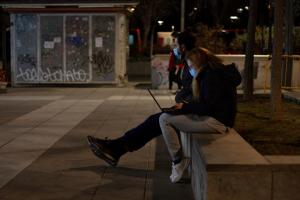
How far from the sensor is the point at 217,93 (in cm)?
624

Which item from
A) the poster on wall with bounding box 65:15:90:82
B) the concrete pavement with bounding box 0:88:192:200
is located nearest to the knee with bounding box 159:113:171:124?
the concrete pavement with bounding box 0:88:192:200

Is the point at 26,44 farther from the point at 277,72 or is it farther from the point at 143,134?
the point at 143,134

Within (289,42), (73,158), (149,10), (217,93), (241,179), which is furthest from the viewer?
(149,10)

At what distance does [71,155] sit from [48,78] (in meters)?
12.7

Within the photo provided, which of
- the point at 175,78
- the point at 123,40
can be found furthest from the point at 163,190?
the point at 123,40

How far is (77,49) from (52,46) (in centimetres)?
85

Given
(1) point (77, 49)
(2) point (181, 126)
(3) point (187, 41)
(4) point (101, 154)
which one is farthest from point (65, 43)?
(2) point (181, 126)

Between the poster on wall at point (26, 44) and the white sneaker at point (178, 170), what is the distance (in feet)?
47.6

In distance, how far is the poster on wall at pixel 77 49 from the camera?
20.4 m

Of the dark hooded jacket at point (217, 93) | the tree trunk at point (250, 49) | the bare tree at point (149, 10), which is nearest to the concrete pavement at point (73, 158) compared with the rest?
the dark hooded jacket at point (217, 93)

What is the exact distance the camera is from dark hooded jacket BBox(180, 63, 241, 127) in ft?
20.5

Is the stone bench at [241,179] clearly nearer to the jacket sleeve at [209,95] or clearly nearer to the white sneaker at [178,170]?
the jacket sleeve at [209,95]

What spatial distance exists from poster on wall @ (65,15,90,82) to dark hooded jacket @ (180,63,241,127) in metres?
14.3

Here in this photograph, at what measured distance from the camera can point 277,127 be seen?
8289mm
